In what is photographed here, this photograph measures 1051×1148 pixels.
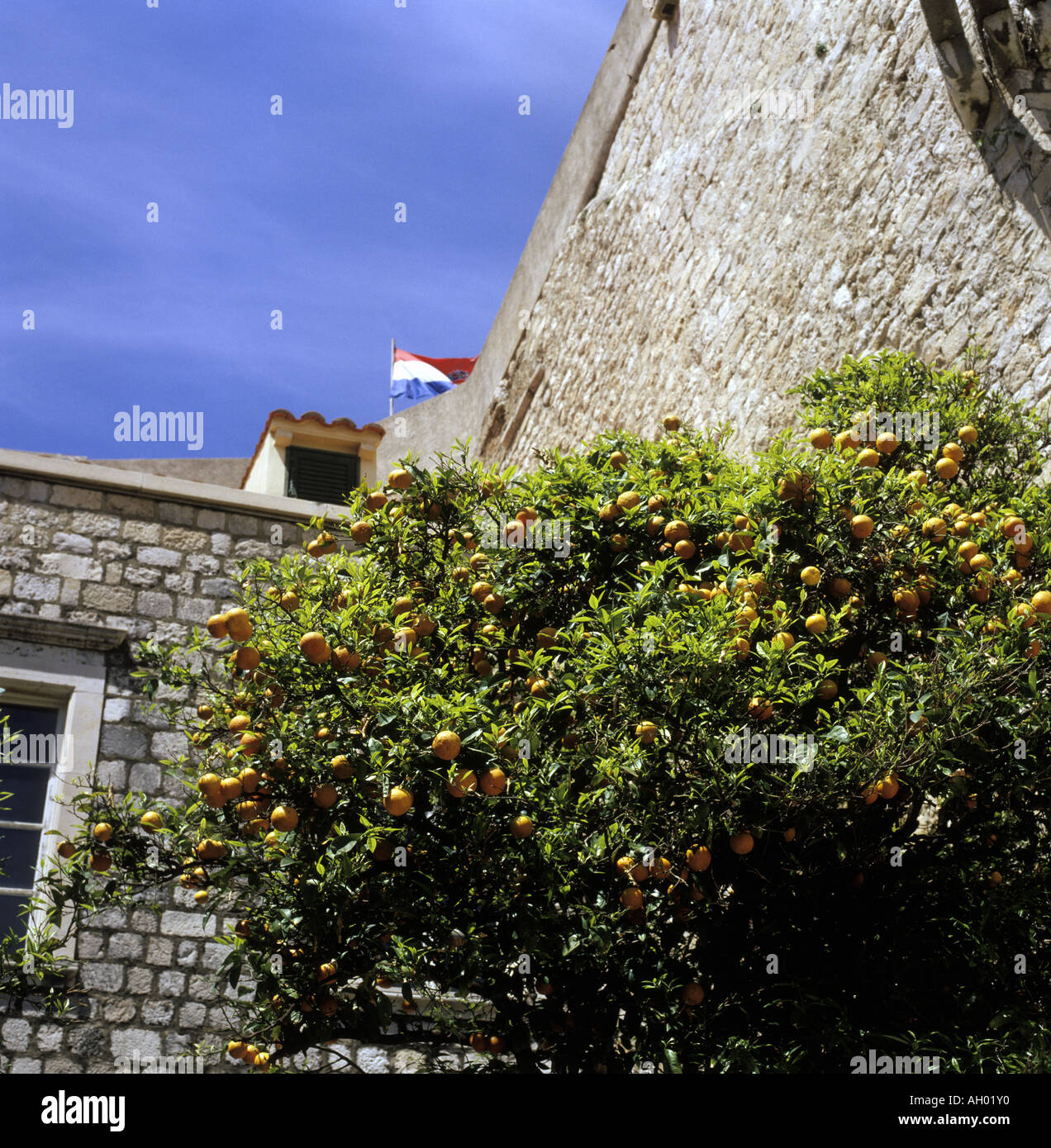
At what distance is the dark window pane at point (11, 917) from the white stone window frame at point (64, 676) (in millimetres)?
Result: 606

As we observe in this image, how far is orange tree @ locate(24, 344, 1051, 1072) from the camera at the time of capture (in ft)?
9.98

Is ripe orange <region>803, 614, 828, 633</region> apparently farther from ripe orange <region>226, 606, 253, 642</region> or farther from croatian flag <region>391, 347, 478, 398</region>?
croatian flag <region>391, 347, 478, 398</region>

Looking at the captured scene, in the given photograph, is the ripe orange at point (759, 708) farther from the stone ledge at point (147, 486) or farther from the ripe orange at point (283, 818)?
the stone ledge at point (147, 486)

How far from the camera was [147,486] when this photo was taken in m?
7.13

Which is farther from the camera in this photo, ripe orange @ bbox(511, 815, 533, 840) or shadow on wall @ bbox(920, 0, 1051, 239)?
shadow on wall @ bbox(920, 0, 1051, 239)

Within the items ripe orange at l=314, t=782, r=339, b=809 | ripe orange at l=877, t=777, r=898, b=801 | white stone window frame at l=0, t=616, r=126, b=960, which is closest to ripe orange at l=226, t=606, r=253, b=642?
ripe orange at l=314, t=782, r=339, b=809

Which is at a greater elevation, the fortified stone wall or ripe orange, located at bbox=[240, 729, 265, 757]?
the fortified stone wall

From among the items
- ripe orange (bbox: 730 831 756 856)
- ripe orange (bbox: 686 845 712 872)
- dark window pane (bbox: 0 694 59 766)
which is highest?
dark window pane (bbox: 0 694 59 766)

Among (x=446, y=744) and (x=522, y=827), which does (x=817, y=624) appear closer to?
(x=522, y=827)

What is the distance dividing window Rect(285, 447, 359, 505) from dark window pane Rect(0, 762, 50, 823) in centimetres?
488

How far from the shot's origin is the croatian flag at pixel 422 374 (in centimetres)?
1577

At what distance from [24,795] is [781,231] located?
5.11m

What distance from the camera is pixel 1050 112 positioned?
4645 mm
